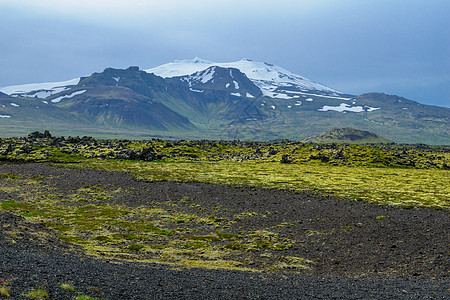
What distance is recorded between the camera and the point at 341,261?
28078 millimetres

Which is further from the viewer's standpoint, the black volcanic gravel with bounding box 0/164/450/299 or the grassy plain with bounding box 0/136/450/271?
the grassy plain with bounding box 0/136/450/271

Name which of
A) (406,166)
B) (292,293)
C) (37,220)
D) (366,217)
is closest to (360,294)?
(292,293)

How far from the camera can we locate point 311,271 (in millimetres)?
25812

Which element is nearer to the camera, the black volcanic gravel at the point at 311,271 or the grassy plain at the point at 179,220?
the black volcanic gravel at the point at 311,271

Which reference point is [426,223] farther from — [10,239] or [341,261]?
[10,239]

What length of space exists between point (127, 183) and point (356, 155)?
370 ft

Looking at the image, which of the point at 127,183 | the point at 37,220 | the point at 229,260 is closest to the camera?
the point at 229,260

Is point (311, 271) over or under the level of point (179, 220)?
over

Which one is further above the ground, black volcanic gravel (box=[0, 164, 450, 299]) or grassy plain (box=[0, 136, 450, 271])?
black volcanic gravel (box=[0, 164, 450, 299])

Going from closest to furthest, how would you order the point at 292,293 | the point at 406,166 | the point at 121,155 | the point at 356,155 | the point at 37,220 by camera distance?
the point at 292,293, the point at 37,220, the point at 121,155, the point at 406,166, the point at 356,155

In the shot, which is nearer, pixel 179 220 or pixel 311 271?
pixel 311 271

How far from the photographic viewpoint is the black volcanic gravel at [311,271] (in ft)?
58.1

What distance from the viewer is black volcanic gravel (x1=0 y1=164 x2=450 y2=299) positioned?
58.1 feet

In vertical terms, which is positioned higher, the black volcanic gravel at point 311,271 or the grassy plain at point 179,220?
the black volcanic gravel at point 311,271
